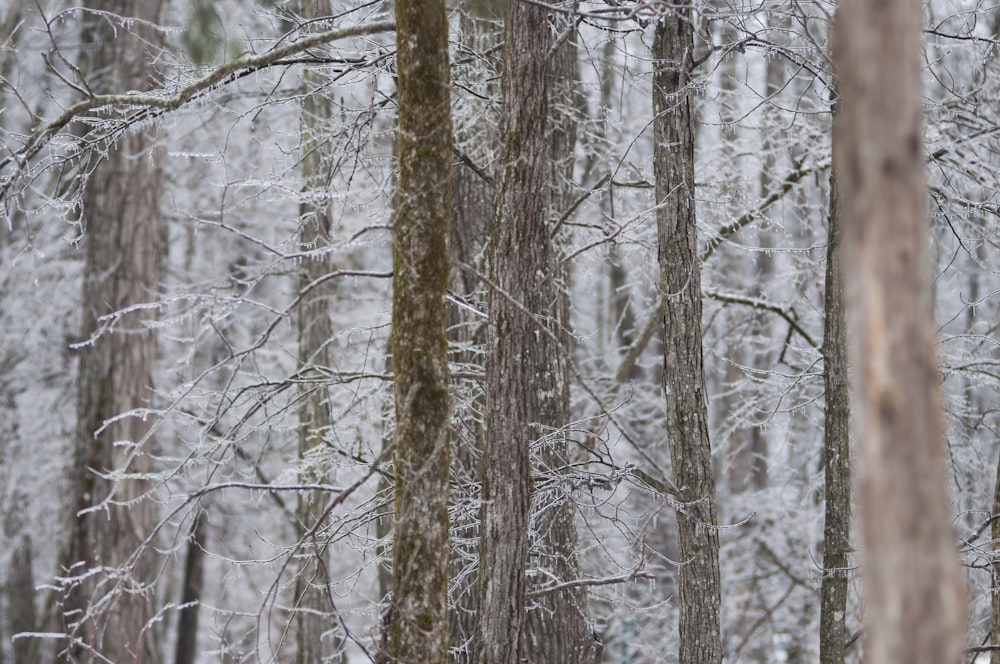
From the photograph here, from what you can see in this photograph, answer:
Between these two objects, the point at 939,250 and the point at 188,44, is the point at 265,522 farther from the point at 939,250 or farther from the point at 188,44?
the point at 939,250

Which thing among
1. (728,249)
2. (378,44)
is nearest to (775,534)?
(728,249)

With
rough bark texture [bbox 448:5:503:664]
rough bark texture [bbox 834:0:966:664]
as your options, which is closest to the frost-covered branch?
rough bark texture [bbox 448:5:503:664]

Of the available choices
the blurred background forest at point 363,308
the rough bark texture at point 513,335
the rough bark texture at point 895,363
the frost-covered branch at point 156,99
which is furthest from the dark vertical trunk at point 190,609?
the rough bark texture at point 895,363

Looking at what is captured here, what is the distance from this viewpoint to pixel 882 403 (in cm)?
182

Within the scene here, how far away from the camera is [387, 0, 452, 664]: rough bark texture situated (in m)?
3.28

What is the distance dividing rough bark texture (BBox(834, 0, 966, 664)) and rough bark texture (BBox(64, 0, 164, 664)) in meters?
7.49

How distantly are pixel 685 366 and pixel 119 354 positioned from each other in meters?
6.00

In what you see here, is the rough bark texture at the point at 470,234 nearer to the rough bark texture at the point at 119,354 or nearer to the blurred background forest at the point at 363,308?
the blurred background forest at the point at 363,308

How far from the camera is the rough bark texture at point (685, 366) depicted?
4676 millimetres

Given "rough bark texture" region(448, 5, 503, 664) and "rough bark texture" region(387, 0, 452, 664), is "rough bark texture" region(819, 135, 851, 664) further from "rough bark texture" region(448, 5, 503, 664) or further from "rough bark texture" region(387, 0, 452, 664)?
"rough bark texture" region(387, 0, 452, 664)

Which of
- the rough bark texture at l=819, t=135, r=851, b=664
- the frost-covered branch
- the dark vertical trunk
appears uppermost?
the frost-covered branch

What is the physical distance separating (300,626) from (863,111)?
8055mm

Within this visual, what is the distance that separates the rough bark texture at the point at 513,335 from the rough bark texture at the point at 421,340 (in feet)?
2.27

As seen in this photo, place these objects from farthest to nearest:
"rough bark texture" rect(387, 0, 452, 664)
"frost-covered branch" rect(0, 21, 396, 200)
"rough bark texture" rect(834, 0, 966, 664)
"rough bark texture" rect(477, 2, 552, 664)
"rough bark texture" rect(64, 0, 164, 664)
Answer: "rough bark texture" rect(64, 0, 164, 664)
"frost-covered branch" rect(0, 21, 396, 200)
"rough bark texture" rect(477, 2, 552, 664)
"rough bark texture" rect(387, 0, 452, 664)
"rough bark texture" rect(834, 0, 966, 664)
